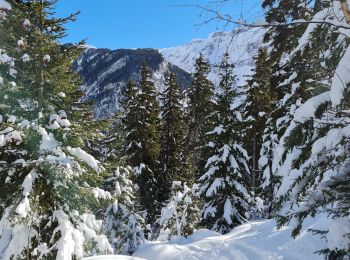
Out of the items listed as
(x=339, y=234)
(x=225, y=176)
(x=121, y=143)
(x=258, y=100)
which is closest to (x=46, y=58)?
(x=121, y=143)

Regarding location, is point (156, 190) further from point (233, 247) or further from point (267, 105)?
point (233, 247)

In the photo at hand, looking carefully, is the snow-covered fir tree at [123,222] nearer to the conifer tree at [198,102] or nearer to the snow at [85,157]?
the snow at [85,157]

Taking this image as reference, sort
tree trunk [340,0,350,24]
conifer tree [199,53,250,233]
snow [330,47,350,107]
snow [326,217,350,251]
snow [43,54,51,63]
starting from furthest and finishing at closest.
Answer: conifer tree [199,53,250,233], snow [43,54,51,63], snow [326,217,350,251], snow [330,47,350,107], tree trunk [340,0,350,24]

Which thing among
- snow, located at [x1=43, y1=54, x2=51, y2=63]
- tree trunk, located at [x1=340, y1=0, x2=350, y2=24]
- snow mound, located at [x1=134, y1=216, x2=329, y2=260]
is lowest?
snow mound, located at [x1=134, y1=216, x2=329, y2=260]

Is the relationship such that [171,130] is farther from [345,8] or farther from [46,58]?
[345,8]

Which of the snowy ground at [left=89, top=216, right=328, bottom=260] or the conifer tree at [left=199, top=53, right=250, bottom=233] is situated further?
the conifer tree at [left=199, top=53, right=250, bottom=233]

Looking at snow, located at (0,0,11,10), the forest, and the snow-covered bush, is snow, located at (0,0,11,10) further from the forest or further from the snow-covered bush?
the snow-covered bush

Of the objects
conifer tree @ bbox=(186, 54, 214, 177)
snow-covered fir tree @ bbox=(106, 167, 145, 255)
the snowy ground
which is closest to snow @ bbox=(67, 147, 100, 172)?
the snowy ground

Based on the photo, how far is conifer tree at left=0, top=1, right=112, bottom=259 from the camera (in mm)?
9523

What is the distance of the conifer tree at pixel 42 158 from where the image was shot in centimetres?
952

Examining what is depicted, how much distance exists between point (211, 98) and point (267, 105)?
25.6ft

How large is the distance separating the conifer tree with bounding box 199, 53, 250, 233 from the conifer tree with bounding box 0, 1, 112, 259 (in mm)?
10659

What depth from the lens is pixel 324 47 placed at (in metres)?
6.29

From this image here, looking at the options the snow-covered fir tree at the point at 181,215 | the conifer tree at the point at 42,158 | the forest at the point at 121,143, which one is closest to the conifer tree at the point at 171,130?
the forest at the point at 121,143
